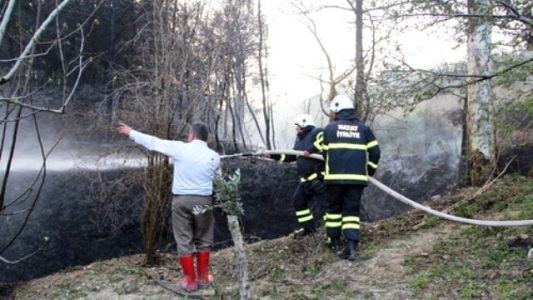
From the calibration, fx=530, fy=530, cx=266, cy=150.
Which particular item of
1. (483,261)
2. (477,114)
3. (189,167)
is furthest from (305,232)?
(477,114)

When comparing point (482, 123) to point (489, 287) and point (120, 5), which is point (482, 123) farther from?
point (120, 5)

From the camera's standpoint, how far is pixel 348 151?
6.54 meters

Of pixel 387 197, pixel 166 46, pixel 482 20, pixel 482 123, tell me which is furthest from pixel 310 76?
pixel 482 20

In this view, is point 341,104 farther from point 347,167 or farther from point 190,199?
point 190,199

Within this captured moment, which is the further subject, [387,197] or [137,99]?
[387,197]

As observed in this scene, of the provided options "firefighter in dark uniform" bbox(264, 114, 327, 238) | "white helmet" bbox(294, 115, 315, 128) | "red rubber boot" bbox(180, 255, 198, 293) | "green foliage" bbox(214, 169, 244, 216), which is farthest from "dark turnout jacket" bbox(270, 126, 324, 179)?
"green foliage" bbox(214, 169, 244, 216)

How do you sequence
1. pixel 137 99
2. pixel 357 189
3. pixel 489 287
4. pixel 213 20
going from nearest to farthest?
pixel 489 287, pixel 357 189, pixel 137 99, pixel 213 20

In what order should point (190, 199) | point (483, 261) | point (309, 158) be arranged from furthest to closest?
point (309, 158) → point (190, 199) → point (483, 261)

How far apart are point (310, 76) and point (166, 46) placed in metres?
7.51

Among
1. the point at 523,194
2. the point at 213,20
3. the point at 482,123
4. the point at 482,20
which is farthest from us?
the point at 213,20

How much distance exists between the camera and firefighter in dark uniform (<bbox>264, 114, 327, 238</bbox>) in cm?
757

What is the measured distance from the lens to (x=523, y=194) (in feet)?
26.1

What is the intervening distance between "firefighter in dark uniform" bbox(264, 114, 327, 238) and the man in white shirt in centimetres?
152

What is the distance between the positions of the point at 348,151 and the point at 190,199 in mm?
2021
